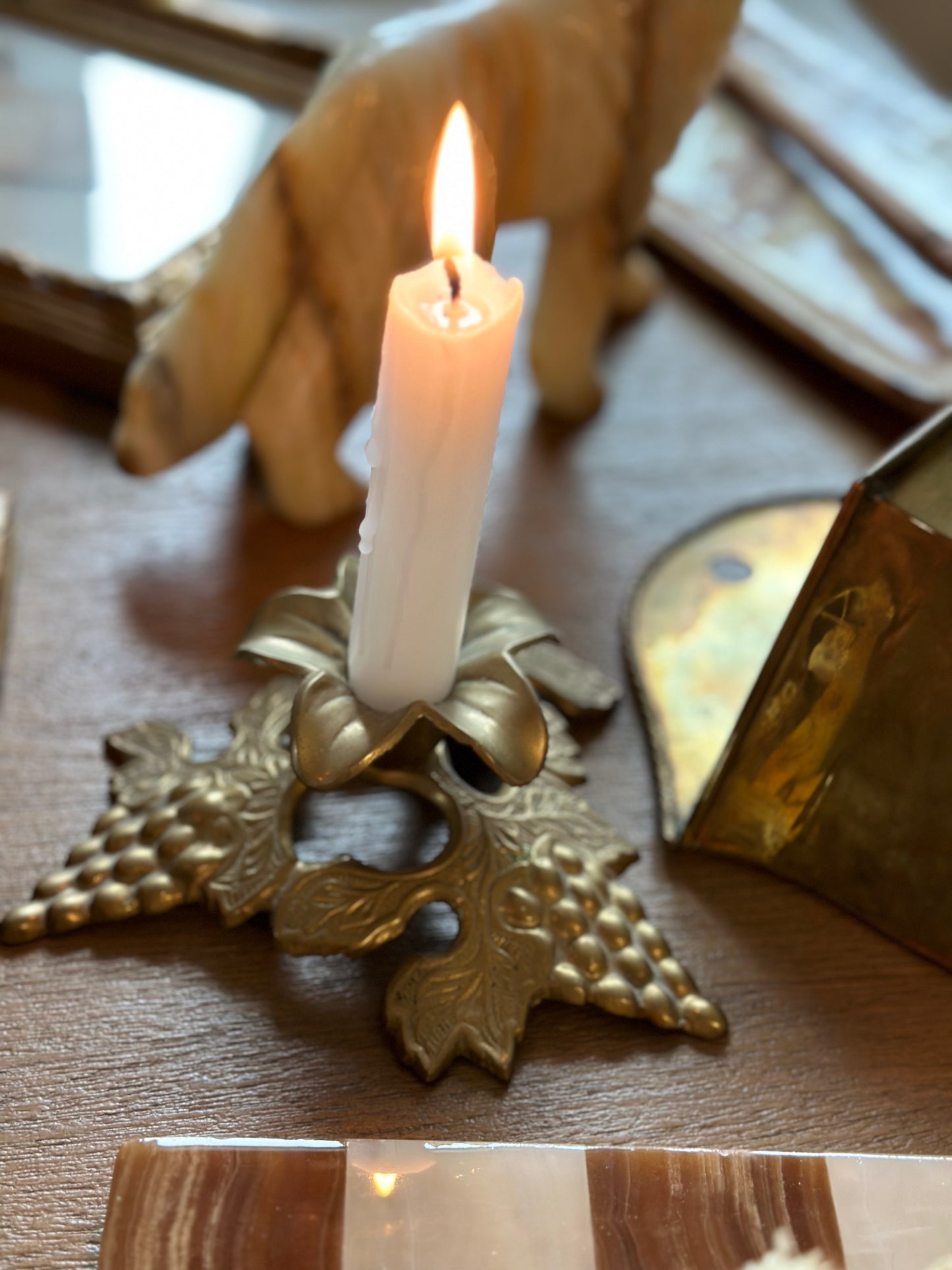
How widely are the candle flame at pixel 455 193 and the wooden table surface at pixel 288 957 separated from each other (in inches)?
7.3

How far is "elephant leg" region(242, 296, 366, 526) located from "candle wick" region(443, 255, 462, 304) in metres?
0.18

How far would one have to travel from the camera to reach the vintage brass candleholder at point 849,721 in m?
0.33

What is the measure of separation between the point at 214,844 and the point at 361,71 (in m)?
0.27

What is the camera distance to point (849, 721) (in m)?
0.36

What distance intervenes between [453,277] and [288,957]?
199 mm

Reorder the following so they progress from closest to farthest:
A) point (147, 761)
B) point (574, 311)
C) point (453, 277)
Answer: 1. point (453, 277)
2. point (147, 761)
3. point (574, 311)

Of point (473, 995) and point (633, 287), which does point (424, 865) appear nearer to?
point (473, 995)

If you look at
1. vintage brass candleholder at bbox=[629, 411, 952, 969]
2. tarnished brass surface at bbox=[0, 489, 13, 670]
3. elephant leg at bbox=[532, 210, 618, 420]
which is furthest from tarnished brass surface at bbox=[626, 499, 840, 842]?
tarnished brass surface at bbox=[0, 489, 13, 670]

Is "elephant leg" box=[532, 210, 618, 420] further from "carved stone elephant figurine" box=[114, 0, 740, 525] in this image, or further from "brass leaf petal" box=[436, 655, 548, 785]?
"brass leaf petal" box=[436, 655, 548, 785]

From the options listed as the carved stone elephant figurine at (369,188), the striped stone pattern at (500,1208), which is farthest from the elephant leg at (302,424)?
the striped stone pattern at (500,1208)

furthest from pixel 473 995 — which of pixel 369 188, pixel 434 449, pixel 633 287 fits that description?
pixel 633 287

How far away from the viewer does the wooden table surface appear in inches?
12.9

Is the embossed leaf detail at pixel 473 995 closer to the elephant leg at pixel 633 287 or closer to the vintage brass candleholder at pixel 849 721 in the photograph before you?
the vintage brass candleholder at pixel 849 721

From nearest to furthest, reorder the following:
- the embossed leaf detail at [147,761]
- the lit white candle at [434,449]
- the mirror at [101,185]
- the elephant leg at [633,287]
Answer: the lit white candle at [434,449]
the embossed leaf detail at [147,761]
the mirror at [101,185]
the elephant leg at [633,287]
